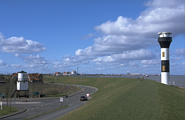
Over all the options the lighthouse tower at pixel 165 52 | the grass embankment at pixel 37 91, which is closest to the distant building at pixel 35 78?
the grass embankment at pixel 37 91

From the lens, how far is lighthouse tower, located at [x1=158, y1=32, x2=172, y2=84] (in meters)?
51.3

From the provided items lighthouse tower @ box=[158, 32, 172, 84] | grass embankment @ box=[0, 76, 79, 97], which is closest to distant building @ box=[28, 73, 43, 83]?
grass embankment @ box=[0, 76, 79, 97]

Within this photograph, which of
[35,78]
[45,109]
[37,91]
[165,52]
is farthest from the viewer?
[35,78]

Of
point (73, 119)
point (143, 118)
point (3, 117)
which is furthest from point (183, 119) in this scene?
point (3, 117)

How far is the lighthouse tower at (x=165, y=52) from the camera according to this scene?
168 ft

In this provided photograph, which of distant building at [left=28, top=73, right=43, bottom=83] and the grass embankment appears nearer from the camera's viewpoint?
the grass embankment

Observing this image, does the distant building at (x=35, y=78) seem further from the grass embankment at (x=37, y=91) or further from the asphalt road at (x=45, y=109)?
the asphalt road at (x=45, y=109)

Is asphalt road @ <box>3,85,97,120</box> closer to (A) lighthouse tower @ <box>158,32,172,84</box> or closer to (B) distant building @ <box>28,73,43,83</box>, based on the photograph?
(A) lighthouse tower @ <box>158,32,172,84</box>

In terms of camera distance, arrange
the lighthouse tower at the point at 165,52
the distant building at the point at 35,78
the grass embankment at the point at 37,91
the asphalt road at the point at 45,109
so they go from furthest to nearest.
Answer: the distant building at the point at 35,78 < the grass embankment at the point at 37,91 < the lighthouse tower at the point at 165,52 < the asphalt road at the point at 45,109

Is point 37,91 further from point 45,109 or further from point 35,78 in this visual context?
point 45,109

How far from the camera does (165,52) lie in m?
51.4

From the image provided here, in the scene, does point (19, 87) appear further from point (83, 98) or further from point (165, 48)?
point (165, 48)

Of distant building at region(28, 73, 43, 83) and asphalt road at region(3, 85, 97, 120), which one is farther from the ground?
distant building at region(28, 73, 43, 83)

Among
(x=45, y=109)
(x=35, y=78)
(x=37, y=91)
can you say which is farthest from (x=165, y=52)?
(x=35, y=78)
